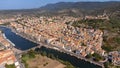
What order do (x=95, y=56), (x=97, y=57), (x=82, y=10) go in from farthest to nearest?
(x=82, y=10) < (x=95, y=56) < (x=97, y=57)

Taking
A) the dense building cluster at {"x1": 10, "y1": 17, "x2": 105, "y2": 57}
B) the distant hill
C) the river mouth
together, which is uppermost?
the dense building cluster at {"x1": 10, "y1": 17, "x2": 105, "y2": 57}

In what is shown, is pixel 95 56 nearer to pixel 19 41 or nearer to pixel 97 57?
pixel 97 57

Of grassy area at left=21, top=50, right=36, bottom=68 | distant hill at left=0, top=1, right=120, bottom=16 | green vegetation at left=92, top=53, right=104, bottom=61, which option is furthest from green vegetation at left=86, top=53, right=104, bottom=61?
distant hill at left=0, top=1, right=120, bottom=16

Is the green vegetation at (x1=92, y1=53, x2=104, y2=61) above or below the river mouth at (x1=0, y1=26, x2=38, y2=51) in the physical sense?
above

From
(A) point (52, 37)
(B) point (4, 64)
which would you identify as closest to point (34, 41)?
(A) point (52, 37)

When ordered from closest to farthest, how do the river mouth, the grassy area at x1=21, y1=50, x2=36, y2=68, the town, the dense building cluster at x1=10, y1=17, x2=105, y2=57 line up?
the town < the grassy area at x1=21, y1=50, x2=36, y2=68 < the dense building cluster at x1=10, y1=17, x2=105, y2=57 < the river mouth

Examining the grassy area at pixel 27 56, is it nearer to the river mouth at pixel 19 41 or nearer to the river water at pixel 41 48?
the river water at pixel 41 48

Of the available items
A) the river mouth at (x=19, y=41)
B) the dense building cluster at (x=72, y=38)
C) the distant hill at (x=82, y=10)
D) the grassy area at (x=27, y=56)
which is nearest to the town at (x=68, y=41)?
the dense building cluster at (x=72, y=38)

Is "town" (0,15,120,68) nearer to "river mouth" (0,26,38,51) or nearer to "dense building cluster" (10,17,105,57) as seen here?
"dense building cluster" (10,17,105,57)

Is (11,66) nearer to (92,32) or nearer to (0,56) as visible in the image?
(0,56)

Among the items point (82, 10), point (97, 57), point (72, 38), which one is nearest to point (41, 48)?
point (72, 38)

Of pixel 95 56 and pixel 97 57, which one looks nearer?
pixel 97 57
